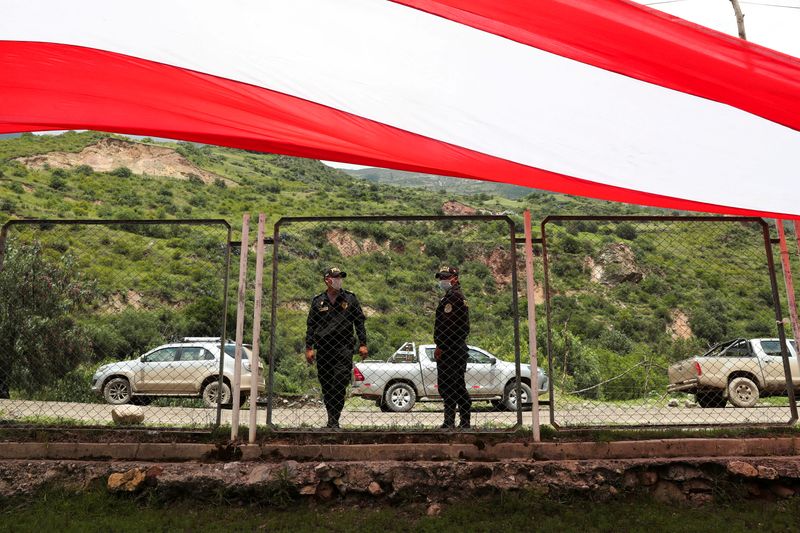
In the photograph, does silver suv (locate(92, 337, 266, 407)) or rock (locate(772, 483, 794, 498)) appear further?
silver suv (locate(92, 337, 266, 407))

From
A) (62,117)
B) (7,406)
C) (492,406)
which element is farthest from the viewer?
(492,406)

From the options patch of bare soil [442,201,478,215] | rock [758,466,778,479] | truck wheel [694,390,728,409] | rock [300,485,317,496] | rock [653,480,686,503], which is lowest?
rock [653,480,686,503]

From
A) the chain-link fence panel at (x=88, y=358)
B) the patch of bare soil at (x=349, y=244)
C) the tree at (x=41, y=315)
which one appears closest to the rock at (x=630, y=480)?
the chain-link fence panel at (x=88, y=358)

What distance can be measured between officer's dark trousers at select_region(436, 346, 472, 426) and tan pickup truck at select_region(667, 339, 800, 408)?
6.19 meters

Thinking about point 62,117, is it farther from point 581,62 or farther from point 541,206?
point 541,206

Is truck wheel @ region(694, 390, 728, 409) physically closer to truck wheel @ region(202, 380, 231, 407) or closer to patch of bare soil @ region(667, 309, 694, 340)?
patch of bare soil @ region(667, 309, 694, 340)

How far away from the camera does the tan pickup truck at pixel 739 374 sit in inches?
431

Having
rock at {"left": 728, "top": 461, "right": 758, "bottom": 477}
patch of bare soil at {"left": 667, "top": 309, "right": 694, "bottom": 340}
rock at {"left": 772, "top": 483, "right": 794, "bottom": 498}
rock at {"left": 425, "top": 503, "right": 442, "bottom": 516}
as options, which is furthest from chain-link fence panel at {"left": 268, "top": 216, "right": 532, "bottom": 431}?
patch of bare soil at {"left": 667, "top": 309, "right": 694, "bottom": 340}

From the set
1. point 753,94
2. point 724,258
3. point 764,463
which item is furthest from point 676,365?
point 753,94

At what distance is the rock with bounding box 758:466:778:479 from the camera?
5.05 meters

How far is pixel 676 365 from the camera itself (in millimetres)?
12984

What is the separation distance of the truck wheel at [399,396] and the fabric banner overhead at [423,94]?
7.27 meters

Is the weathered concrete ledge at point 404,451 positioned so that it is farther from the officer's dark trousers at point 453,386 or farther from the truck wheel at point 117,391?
the truck wheel at point 117,391

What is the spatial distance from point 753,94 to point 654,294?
18.3 m
